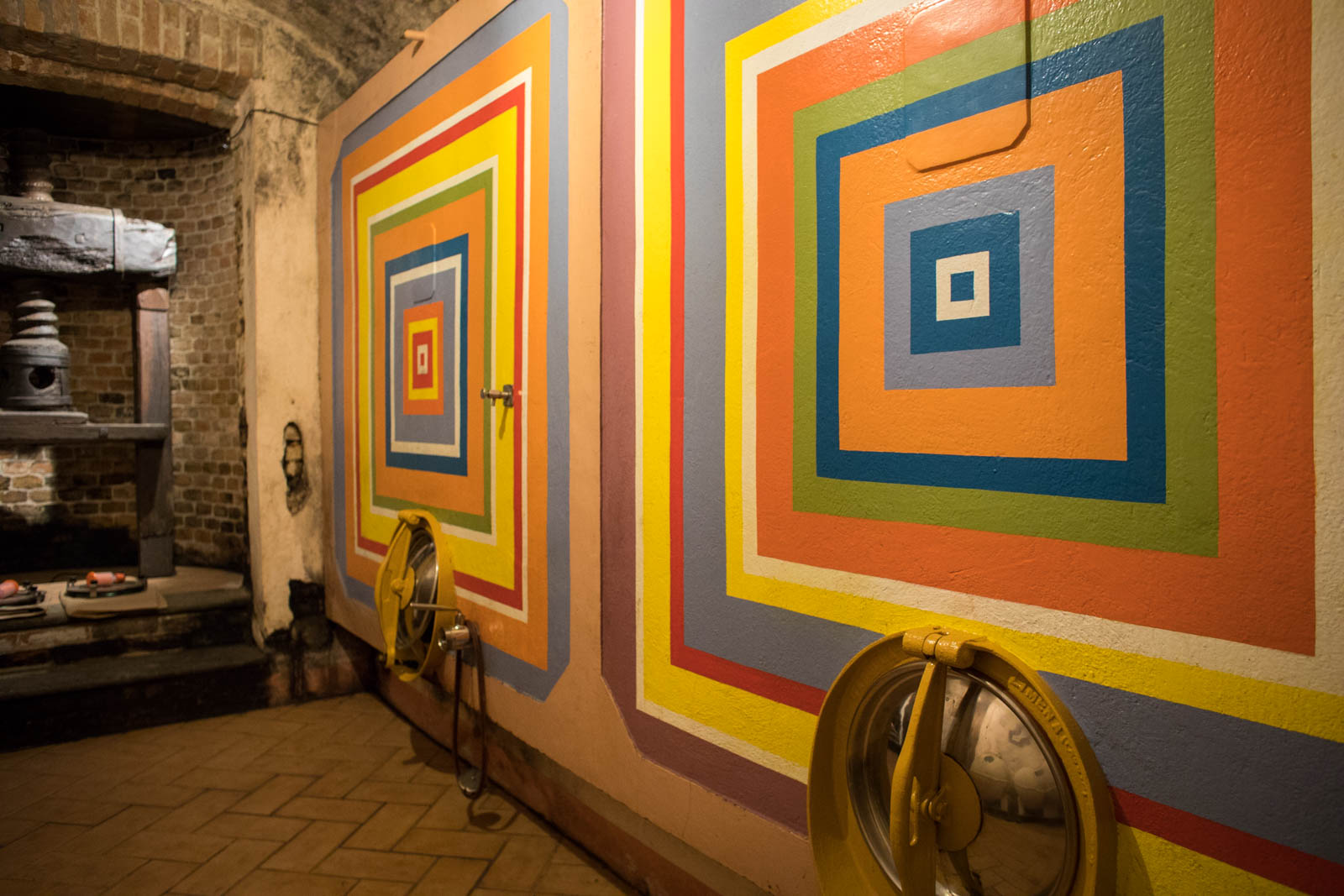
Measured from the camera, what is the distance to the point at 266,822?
2.26 metres

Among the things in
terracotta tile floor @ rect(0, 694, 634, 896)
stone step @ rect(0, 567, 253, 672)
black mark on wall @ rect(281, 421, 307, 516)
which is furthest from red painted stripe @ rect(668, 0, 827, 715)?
stone step @ rect(0, 567, 253, 672)

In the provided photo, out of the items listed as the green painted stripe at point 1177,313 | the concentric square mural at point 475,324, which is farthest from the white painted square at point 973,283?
the concentric square mural at point 475,324

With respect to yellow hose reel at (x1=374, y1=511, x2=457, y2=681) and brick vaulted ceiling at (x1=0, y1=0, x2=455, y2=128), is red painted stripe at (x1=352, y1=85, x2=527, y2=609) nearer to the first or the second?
yellow hose reel at (x1=374, y1=511, x2=457, y2=681)

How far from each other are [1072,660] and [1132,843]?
0.23 metres

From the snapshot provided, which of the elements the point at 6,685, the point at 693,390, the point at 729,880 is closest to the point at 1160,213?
the point at 693,390

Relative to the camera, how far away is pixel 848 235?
50.9 inches

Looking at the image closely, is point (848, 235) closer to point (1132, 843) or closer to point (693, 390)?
point (693, 390)

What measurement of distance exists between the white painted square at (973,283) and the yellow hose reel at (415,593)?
5.74ft

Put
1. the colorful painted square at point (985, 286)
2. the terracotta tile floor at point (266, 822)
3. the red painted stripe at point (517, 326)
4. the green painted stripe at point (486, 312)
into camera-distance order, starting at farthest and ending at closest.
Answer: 1. the green painted stripe at point (486, 312)
2. the red painted stripe at point (517, 326)
3. the terracotta tile floor at point (266, 822)
4. the colorful painted square at point (985, 286)

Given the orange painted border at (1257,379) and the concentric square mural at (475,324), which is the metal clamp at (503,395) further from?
the orange painted border at (1257,379)

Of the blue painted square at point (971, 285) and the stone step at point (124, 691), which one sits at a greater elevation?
the blue painted square at point (971, 285)

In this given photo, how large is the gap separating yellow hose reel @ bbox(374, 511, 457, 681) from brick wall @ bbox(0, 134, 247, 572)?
258 cm

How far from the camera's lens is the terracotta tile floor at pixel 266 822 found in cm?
195

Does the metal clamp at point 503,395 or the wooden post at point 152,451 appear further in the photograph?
the wooden post at point 152,451
